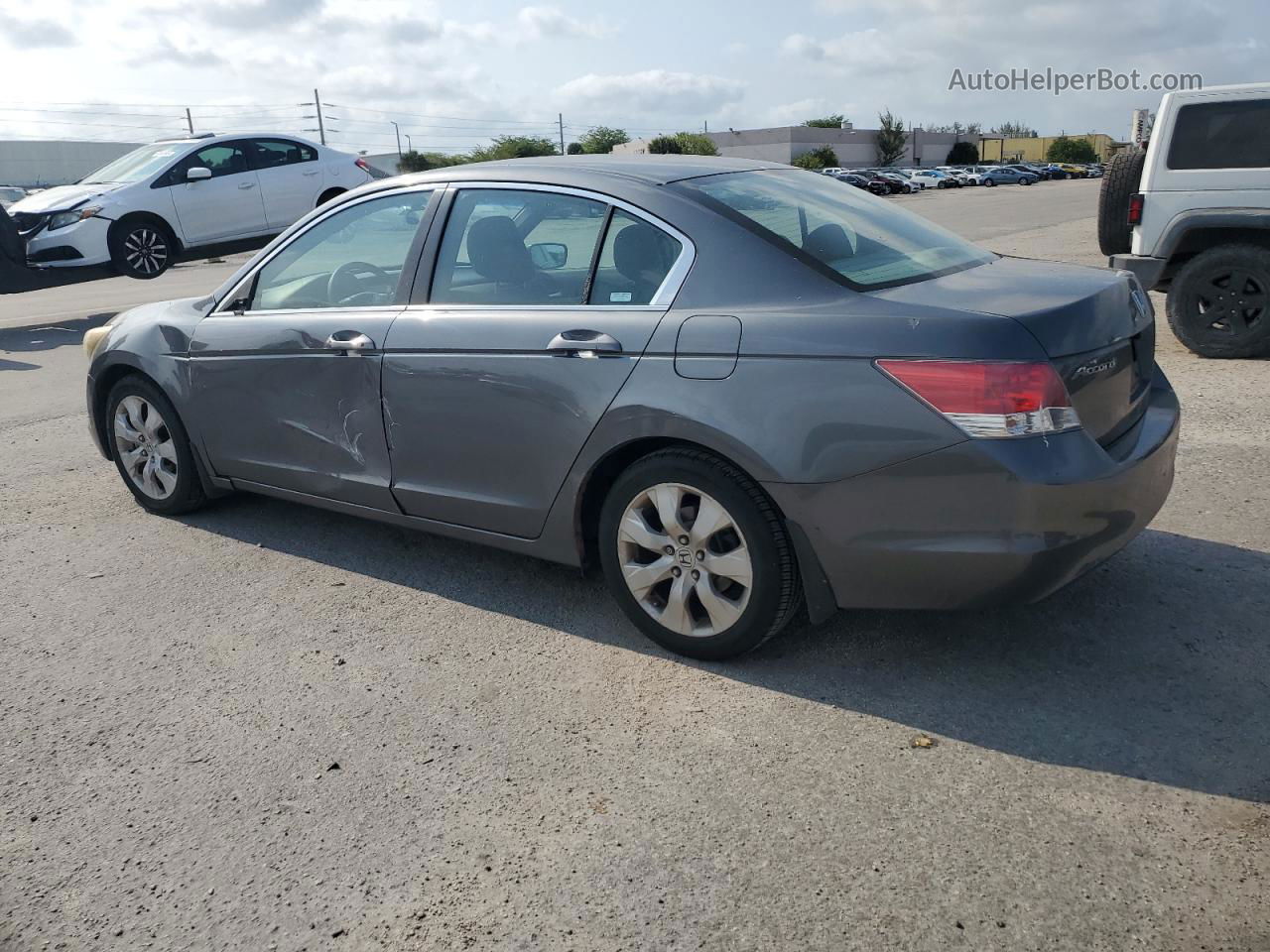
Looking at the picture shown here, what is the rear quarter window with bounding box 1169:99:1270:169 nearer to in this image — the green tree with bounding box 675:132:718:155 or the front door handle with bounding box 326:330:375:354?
the front door handle with bounding box 326:330:375:354

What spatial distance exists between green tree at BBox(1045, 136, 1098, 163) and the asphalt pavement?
432ft

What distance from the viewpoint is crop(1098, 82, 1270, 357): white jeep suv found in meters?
7.89

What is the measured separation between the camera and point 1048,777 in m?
2.94

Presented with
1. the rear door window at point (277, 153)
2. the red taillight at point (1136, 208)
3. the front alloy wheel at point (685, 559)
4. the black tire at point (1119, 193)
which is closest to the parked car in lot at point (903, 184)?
the rear door window at point (277, 153)

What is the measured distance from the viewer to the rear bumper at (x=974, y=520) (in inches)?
120

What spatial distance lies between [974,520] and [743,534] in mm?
693

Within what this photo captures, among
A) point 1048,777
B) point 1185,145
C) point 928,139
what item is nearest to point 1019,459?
point 1048,777

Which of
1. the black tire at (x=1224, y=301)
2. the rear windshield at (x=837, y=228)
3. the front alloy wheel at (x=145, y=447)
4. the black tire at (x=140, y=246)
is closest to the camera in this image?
the rear windshield at (x=837, y=228)

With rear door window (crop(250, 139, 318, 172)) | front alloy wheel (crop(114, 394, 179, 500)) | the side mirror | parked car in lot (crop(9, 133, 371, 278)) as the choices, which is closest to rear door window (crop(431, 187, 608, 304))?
the side mirror

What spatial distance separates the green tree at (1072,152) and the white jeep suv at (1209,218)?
126 m

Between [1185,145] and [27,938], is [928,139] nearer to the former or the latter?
[1185,145]

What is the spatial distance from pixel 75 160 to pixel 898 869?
100 meters

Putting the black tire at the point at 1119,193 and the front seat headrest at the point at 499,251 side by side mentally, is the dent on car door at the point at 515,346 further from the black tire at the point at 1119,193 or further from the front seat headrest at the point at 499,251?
the black tire at the point at 1119,193

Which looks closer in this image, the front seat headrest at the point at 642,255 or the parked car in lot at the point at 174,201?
the front seat headrest at the point at 642,255
